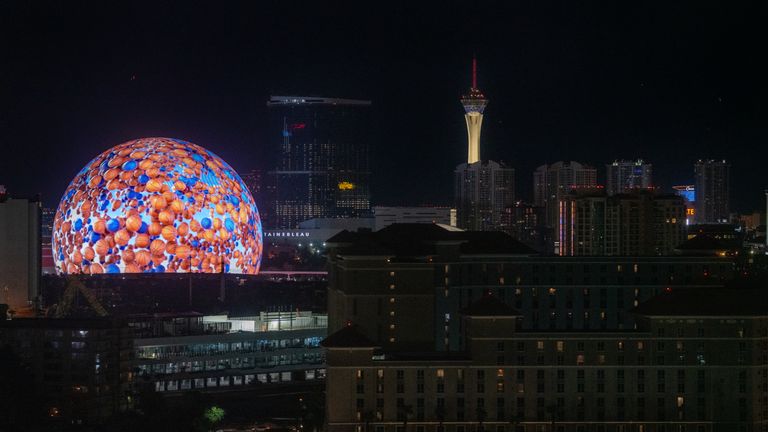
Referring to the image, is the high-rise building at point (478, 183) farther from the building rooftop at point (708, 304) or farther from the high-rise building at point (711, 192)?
the building rooftop at point (708, 304)

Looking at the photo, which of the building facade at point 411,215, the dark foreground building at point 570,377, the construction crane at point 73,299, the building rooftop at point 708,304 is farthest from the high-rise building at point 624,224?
the dark foreground building at point 570,377

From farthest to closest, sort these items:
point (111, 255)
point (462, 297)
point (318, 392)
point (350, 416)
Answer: point (111, 255) → point (462, 297) → point (318, 392) → point (350, 416)

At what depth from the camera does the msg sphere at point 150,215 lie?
5747cm

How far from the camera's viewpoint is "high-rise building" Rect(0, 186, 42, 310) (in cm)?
5566

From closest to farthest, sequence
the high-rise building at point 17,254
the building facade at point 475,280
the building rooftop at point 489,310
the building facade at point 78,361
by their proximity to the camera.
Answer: the building rooftop at point 489,310, the building facade at point 78,361, the building facade at point 475,280, the high-rise building at point 17,254

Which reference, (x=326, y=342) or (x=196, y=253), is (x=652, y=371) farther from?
(x=196, y=253)

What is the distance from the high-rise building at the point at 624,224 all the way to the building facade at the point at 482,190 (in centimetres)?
2922

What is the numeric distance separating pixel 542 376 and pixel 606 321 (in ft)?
37.6

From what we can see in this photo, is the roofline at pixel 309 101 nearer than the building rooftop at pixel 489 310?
No

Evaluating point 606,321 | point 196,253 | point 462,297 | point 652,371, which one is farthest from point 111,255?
point 652,371

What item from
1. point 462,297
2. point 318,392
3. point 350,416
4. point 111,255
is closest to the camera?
point 350,416

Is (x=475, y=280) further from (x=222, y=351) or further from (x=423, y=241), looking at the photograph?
(x=222, y=351)

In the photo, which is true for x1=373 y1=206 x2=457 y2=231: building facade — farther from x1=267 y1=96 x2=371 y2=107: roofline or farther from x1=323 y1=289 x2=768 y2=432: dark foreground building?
x1=323 y1=289 x2=768 y2=432: dark foreground building

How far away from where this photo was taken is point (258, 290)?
195 feet
